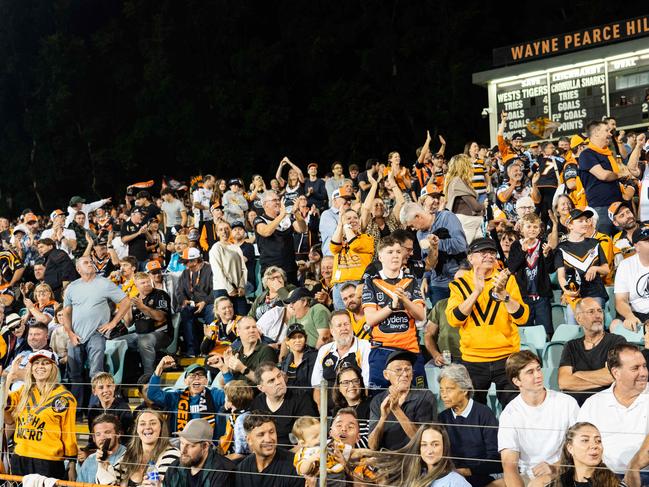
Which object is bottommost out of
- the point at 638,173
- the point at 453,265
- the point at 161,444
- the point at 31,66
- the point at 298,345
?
the point at 161,444

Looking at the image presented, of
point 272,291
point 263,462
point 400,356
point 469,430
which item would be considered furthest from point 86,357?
point 469,430

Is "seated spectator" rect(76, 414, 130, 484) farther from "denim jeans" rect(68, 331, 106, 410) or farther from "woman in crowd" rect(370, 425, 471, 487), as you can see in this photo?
"denim jeans" rect(68, 331, 106, 410)

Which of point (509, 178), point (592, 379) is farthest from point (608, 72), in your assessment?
point (592, 379)

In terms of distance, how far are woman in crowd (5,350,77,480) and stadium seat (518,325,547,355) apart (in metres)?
3.77

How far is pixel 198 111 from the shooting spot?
3120 centimetres

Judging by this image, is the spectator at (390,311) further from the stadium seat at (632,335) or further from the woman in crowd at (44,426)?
the woman in crowd at (44,426)

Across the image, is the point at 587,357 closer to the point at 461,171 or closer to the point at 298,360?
the point at 298,360

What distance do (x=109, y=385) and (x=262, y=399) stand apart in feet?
5.72

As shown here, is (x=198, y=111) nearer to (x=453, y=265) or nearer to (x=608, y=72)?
(x=608, y=72)

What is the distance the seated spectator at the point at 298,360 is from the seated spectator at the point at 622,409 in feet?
8.56

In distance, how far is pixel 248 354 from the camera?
7.60 metres

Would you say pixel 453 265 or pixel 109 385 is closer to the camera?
pixel 109 385

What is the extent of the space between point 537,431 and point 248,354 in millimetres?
3122

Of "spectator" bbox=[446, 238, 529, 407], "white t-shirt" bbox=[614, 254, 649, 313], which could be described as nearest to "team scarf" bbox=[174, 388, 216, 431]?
"spectator" bbox=[446, 238, 529, 407]
